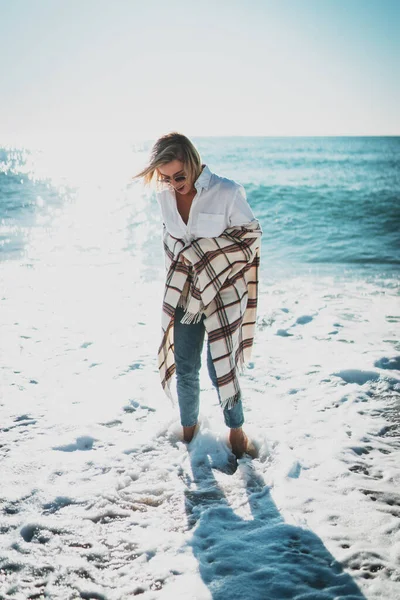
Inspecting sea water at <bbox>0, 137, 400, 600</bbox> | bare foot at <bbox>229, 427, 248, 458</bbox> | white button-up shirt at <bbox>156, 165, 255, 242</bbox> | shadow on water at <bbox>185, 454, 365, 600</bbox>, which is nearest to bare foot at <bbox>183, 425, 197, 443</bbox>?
sea water at <bbox>0, 137, 400, 600</bbox>

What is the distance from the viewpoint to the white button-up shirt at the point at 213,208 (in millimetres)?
2404

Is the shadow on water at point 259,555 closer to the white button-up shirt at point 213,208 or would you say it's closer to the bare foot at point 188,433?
the bare foot at point 188,433

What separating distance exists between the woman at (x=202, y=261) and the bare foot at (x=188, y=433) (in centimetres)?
34

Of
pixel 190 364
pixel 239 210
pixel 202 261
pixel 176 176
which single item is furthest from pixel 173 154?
pixel 190 364

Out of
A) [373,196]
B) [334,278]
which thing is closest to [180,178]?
[334,278]

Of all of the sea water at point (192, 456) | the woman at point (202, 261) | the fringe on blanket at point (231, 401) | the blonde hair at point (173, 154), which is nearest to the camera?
the sea water at point (192, 456)

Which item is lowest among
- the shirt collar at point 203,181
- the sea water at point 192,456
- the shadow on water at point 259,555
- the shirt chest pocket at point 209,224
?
the shadow on water at point 259,555

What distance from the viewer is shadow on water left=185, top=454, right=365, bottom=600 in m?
1.97

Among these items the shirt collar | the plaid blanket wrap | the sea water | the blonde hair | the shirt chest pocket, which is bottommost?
the sea water

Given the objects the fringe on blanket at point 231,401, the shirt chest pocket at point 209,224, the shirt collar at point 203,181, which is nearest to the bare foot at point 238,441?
the fringe on blanket at point 231,401

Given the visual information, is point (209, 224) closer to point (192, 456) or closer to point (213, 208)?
point (213, 208)

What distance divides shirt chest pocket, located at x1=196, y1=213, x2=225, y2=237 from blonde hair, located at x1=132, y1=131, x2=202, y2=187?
0.22 m

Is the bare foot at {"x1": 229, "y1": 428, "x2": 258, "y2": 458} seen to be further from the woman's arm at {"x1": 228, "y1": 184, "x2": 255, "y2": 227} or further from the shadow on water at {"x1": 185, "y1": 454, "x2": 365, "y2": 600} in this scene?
the woman's arm at {"x1": 228, "y1": 184, "x2": 255, "y2": 227}

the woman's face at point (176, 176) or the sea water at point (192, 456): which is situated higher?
the woman's face at point (176, 176)
